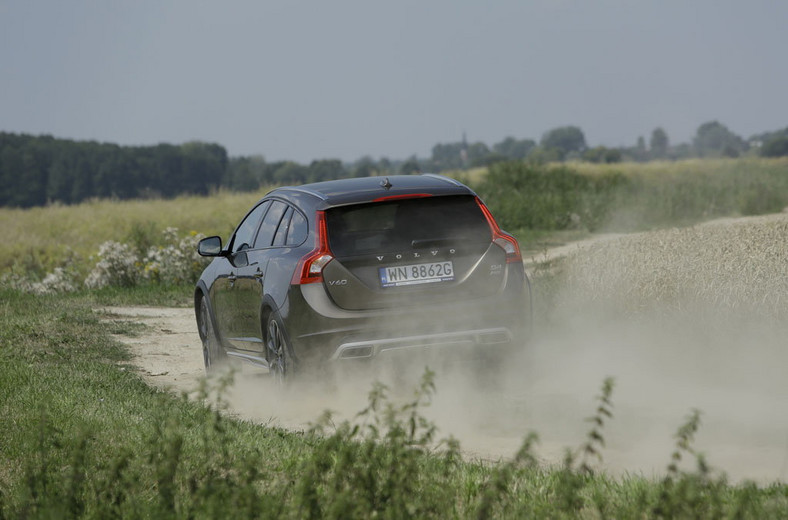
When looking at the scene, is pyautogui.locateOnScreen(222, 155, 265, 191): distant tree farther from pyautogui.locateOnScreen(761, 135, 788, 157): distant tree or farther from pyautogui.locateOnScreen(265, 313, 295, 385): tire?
pyautogui.locateOnScreen(265, 313, 295, 385): tire

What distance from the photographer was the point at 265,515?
4.43 m

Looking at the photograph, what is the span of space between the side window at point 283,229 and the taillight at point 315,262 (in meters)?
0.71

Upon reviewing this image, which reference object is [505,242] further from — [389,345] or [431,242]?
[389,345]

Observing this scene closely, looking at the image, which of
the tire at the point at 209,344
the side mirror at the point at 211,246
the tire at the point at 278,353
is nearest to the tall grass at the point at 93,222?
the tire at the point at 209,344

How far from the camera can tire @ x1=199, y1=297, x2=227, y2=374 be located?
408 inches

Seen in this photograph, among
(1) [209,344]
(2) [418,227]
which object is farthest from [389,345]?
(1) [209,344]

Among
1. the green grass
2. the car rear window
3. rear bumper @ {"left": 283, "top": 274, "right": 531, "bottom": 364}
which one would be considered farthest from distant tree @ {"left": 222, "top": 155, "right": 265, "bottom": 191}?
the green grass

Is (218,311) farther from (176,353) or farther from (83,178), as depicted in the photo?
(83,178)

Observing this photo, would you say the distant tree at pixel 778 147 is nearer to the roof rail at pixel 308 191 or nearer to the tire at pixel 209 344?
the tire at pixel 209 344

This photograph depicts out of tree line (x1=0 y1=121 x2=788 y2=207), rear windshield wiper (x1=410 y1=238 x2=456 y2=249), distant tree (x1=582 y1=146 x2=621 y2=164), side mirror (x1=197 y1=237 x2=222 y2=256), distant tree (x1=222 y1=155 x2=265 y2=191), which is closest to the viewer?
rear windshield wiper (x1=410 y1=238 x2=456 y2=249)

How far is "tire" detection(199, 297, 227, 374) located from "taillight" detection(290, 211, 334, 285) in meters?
2.73

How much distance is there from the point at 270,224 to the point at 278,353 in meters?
1.27

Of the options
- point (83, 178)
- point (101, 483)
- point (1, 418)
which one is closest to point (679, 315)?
point (1, 418)

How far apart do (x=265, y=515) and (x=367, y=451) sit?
0.65 meters
